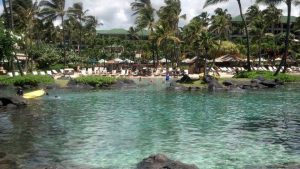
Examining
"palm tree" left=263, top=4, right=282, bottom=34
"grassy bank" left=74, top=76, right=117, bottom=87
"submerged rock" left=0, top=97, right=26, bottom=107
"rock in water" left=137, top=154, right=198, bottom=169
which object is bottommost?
"rock in water" left=137, top=154, right=198, bottom=169

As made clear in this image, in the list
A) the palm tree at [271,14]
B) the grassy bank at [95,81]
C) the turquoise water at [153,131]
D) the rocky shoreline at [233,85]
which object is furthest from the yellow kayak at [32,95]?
the palm tree at [271,14]

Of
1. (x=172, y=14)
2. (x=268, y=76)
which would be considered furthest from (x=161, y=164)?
(x=172, y=14)

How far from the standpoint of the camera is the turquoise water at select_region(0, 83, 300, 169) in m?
18.4

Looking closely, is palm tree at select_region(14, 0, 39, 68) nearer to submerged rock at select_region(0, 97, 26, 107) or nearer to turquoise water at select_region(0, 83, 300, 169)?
turquoise water at select_region(0, 83, 300, 169)

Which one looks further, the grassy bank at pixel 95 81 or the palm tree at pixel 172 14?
the palm tree at pixel 172 14

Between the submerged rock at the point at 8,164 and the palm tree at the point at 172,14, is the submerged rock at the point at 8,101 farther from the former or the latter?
the palm tree at the point at 172,14

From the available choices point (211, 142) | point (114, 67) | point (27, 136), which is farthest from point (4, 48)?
point (114, 67)

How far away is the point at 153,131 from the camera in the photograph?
24.5 meters

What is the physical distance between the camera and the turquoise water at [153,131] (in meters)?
18.4

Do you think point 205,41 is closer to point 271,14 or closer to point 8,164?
point 271,14

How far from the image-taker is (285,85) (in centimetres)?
5441

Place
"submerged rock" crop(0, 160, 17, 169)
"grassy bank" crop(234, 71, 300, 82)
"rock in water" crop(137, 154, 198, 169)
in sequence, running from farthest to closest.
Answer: "grassy bank" crop(234, 71, 300, 82) → "submerged rock" crop(0, 160, 17, 169) → "rock in water" crop(137, 154, 198, 169)

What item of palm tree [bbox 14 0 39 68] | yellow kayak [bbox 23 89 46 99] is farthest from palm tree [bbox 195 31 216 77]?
palm tree [bbox 14 0 39 68]

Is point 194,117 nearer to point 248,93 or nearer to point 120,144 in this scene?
point 120,144
